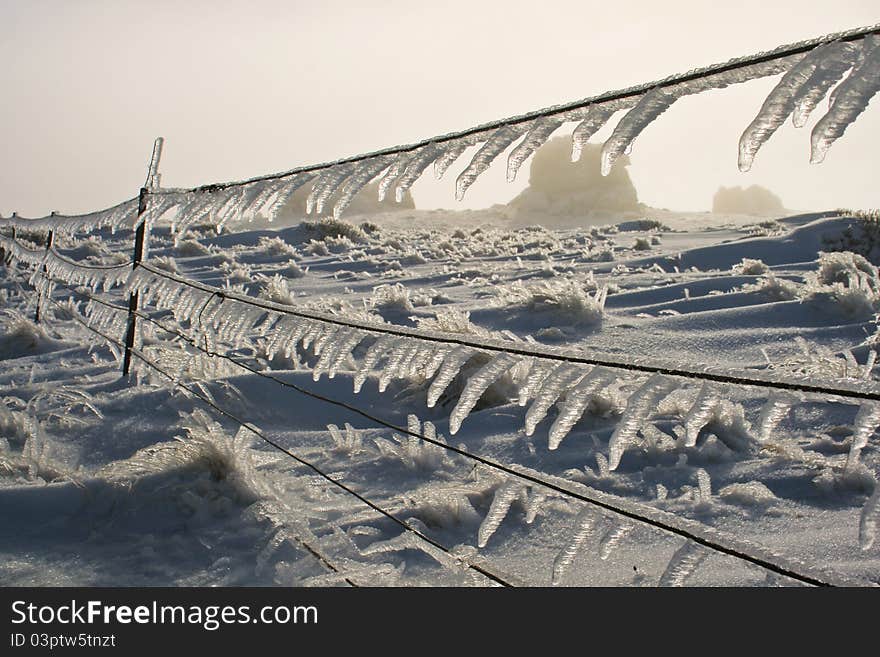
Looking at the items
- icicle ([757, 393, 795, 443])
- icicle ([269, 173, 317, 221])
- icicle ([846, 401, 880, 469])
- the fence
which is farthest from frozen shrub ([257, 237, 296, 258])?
icicle ([846, 401, 880, 469])

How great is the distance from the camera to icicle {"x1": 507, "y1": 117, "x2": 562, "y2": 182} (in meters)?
1.33

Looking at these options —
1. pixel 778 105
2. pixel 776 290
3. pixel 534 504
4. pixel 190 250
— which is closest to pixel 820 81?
pixel 778 105

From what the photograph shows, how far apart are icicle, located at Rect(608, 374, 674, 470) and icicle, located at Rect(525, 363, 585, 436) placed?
134 mm

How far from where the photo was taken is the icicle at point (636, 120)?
43.9 inches

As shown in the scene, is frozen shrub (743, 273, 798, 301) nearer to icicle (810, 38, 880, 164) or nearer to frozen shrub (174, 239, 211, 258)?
icicle (810, 38, 880, 164)

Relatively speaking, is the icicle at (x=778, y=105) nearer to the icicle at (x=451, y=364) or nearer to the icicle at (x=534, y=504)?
the icicle at (x=451, y=364)

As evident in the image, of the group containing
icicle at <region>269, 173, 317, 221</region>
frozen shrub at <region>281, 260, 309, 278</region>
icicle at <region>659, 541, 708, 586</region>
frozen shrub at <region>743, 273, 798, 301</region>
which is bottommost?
icicle at <region>659, 541, 708, 586</region>

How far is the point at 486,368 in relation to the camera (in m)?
1.48

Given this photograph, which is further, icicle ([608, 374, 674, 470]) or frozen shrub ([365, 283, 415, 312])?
frozen shrub ([365, 283, 415, 312])

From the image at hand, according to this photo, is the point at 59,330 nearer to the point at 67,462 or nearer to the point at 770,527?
the point at 67,462

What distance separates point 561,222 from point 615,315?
44.2 m

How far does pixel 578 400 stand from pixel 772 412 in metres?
0.34

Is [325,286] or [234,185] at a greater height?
[325,286]
